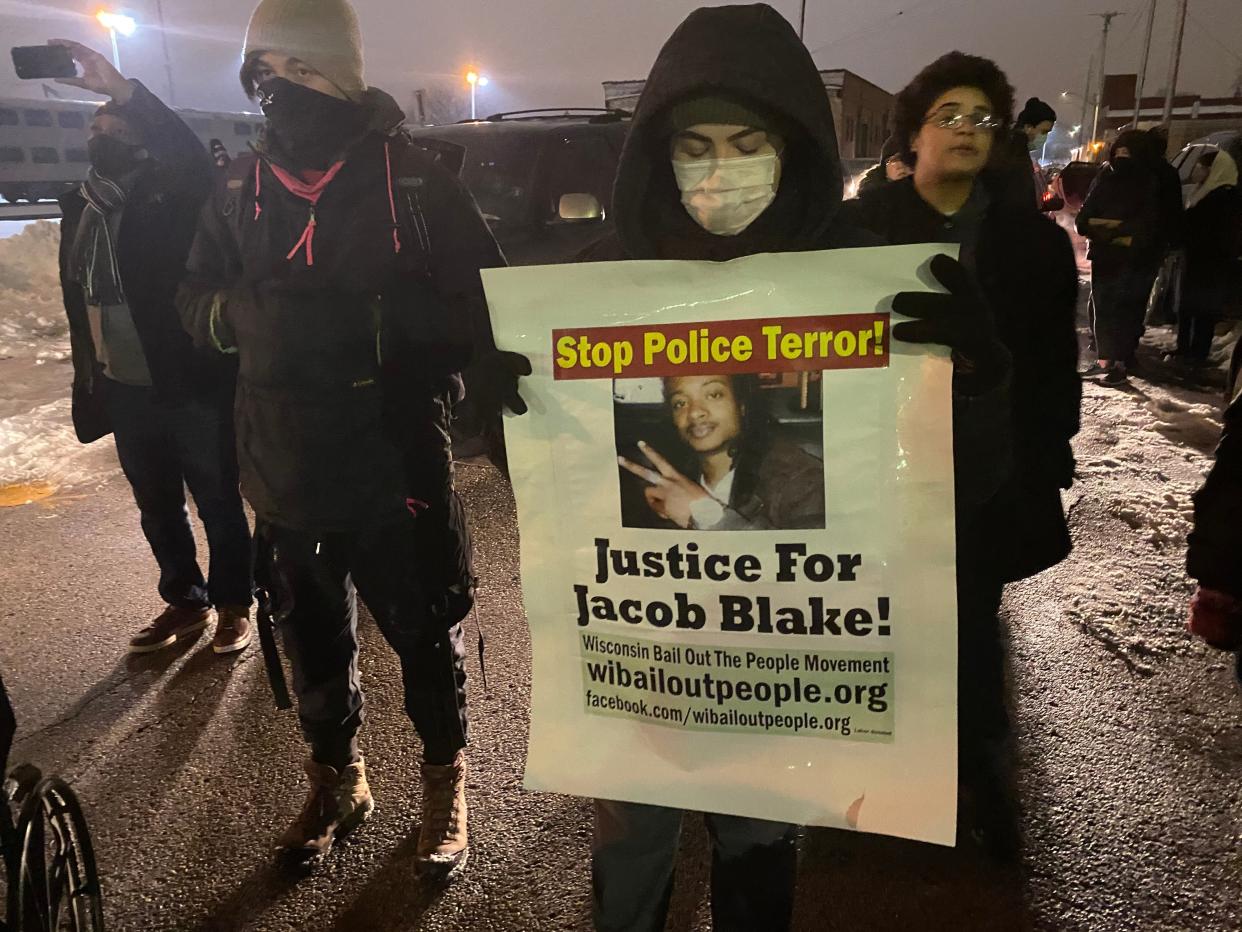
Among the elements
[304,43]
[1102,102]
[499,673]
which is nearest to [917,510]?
[304,43]

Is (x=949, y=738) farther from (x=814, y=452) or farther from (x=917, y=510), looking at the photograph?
(x=814, y=452)

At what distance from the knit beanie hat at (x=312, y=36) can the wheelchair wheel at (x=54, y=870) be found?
155 centimetres

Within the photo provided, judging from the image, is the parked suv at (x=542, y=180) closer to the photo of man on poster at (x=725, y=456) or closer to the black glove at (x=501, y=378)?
the black glove at (x=501, y=378)

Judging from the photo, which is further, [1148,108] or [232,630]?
[1148,108]

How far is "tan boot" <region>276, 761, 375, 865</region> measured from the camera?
224 centimetres

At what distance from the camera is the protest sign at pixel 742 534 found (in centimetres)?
117

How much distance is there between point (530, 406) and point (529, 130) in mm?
4736

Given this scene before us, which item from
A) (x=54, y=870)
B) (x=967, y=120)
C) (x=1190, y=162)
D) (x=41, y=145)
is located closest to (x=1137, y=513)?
(x=967, y=120)

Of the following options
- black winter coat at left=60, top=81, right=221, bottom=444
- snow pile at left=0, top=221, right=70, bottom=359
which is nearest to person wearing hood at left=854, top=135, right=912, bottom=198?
black winter coat at left=60, top=81, right=221, bottom=444

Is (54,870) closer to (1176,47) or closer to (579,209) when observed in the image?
(579,209)

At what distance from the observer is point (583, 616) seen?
4.36 feet

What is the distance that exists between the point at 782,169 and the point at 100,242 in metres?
2.55

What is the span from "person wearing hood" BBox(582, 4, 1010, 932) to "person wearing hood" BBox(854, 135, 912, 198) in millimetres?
1035

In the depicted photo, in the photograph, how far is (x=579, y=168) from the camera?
Result: 17.5ft
